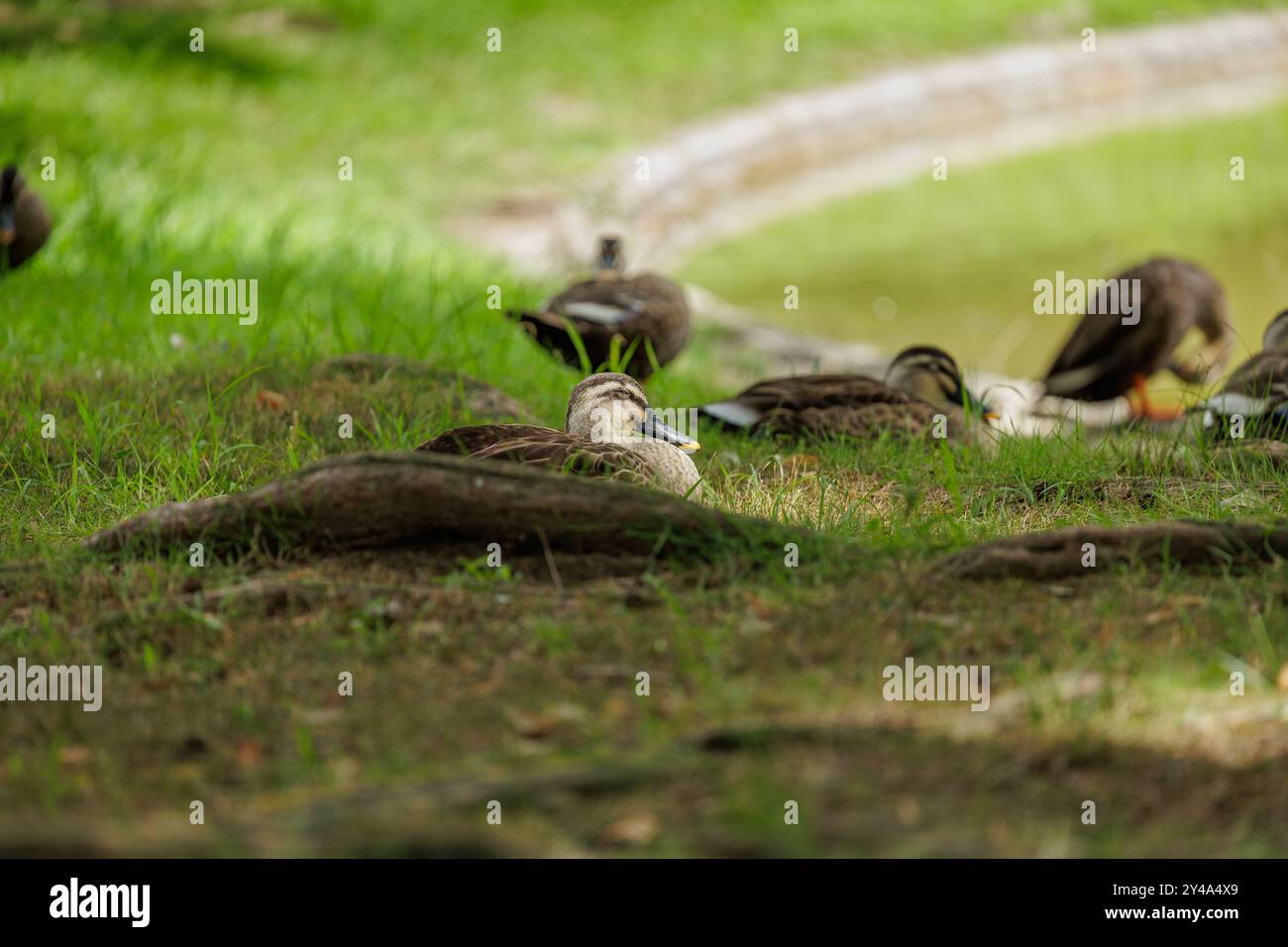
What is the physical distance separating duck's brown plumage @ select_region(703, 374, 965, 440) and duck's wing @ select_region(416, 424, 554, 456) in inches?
51.1

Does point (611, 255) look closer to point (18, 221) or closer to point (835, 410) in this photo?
point (835, 410)

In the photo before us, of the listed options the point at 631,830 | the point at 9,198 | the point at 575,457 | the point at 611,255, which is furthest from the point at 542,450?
the point at 9,198

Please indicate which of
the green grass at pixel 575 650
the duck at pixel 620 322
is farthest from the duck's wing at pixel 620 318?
the green grass at pixel 575 650

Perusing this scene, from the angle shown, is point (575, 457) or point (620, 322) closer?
point (575, 457)

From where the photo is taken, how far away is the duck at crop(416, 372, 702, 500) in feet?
15.4

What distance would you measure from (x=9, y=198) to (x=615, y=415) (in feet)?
14.2

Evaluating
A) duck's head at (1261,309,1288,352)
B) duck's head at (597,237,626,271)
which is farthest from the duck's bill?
duck's head at (597,237,626,271)

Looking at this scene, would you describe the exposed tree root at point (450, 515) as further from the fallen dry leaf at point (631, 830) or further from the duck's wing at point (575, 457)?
the fallen dry leaf at point (631, 830)

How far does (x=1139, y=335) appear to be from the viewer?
8391 mm

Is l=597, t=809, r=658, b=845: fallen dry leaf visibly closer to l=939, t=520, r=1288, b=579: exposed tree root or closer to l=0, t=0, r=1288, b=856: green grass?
l=0, t=0, r=1288, b=856: green grass

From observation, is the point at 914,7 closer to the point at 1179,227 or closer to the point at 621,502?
the point at 1179,227

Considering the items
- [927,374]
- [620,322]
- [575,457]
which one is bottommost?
[575,457]

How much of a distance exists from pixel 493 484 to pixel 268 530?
2.06 feet
